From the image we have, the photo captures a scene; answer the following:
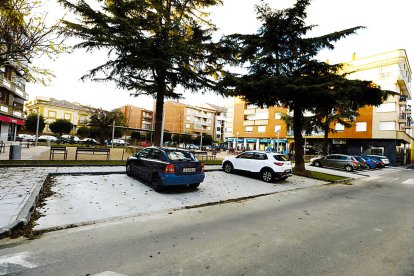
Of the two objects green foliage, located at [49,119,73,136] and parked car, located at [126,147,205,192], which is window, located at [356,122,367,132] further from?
green foliage, located at [49,119,73,136]

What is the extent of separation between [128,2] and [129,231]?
12351 mm

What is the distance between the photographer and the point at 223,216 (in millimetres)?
6145

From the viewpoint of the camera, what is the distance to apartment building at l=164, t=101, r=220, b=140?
74.9 metres

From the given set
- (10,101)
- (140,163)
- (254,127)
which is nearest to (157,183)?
(140,163)

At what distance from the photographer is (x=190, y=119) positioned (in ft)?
254

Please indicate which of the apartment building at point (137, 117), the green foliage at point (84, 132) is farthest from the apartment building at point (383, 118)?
the apartment building at point (137, 117)

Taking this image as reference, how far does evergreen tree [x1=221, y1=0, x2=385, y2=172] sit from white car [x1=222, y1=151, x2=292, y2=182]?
432 cm

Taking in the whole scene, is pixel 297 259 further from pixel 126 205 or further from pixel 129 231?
pixel 126 205

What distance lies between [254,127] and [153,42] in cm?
4860

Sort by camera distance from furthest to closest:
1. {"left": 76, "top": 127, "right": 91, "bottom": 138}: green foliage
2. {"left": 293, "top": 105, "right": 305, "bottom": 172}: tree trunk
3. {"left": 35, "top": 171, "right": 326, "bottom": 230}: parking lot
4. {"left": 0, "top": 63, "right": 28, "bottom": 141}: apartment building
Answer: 1. {"left": 76, "top": 127, "right": 91, "bottom": 138}: green foliage
2. {"left": 0, "top": 63, "right": 28, "bottom": 141}: apartment building
3. {"left": 293, "top": 105, "right": 305, "bottom": 172}: tree trunk
4. {"left": 35, "top": 171, "right": 326, "bottom": 230}: parking lot

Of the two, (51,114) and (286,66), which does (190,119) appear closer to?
(51,114)

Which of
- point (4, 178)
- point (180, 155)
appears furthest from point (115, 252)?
point (4, 178)

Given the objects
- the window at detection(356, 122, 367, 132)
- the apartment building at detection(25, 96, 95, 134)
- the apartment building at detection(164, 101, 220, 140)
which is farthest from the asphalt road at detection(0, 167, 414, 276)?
the apartment building at detection(25, 96, 95, 134)

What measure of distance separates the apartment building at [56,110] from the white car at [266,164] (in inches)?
2366
